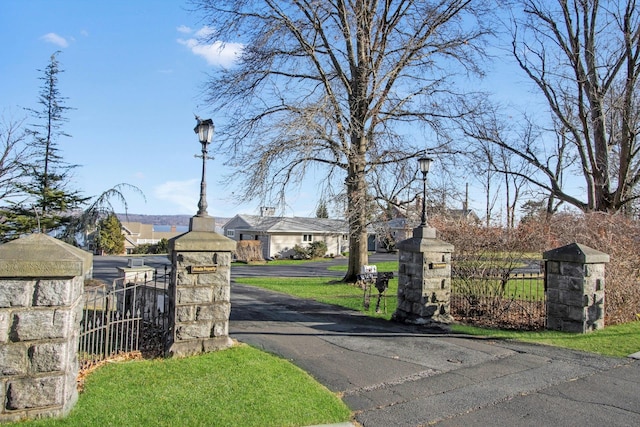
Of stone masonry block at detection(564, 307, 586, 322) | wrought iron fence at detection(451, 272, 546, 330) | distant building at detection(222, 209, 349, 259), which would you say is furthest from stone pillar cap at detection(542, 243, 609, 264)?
distant building at detection(222, 209, 349, 259)

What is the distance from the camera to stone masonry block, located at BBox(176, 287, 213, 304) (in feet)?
20.3

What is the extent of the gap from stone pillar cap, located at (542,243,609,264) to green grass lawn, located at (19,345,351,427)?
5936mm

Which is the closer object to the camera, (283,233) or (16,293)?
(16,293)

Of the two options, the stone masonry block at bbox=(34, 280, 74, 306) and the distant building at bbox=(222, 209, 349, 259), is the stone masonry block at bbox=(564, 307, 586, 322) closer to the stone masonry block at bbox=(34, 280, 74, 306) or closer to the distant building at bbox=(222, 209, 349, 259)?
the stone masonry block at bbox=(34, 280, 74, 306)

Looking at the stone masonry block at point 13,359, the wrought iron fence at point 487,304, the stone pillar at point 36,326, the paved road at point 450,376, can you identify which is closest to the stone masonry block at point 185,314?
the paved road at point 450,376

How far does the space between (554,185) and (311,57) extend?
1229 centimetres

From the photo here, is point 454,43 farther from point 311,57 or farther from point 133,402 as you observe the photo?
point 133,402

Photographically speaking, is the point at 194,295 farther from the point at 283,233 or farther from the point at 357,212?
the point at 283,233

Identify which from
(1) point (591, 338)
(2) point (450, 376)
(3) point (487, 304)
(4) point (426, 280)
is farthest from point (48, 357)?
(3) point (487, 304)

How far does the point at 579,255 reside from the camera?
822 cm

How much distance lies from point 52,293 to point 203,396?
1.82 meters

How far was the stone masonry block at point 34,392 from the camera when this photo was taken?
3.94 metres

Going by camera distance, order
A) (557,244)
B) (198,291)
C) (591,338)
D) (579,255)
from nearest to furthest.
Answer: (198,291), (591,338), (579,255), (557,244)

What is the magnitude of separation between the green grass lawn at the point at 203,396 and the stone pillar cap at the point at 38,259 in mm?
1354
